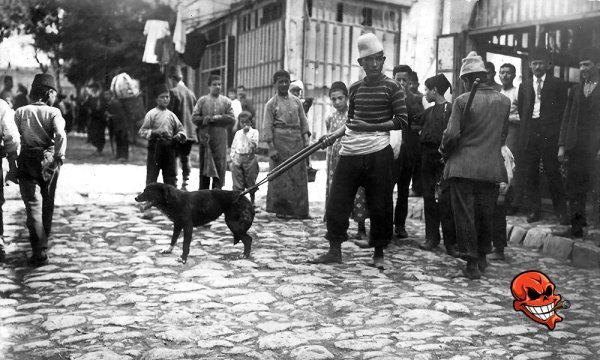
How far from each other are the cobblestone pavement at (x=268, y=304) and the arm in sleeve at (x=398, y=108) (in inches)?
56.1

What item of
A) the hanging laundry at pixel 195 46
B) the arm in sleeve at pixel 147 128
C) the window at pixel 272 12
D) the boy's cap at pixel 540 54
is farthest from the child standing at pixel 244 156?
the hanging laundry at pixel 195 46

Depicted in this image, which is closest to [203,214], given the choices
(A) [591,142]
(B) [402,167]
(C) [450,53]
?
(B) [402,167]

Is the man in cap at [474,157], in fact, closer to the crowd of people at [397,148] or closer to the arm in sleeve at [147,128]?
the crowd of people at [397,148]

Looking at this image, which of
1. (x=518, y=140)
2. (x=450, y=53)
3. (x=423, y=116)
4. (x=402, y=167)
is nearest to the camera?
(x=423, y=116)

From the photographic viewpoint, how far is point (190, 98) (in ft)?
35.6

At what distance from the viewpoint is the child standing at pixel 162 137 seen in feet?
28.6

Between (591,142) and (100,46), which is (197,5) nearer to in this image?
→ (100,46)

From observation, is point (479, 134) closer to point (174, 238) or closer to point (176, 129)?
point (174, 238)

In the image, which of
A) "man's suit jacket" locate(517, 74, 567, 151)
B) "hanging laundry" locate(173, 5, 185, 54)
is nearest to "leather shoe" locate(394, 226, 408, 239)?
"man's suit jacket" locate(517, 74, 567, 151)

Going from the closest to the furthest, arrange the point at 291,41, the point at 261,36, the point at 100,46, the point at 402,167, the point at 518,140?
the point at 402,167
the point at 518,140
the point at 291,41
the point at 261,36
the point at 100,46

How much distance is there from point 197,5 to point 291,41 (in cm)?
696

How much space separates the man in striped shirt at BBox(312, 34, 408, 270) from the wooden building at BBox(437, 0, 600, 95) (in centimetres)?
355

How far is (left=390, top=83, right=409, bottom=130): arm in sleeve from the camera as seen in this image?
602 cm

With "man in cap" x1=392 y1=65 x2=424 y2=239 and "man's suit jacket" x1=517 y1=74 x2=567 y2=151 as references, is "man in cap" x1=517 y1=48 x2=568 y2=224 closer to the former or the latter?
"man's suit jacket" x1=517 y1=74 x2=567 y2=151
